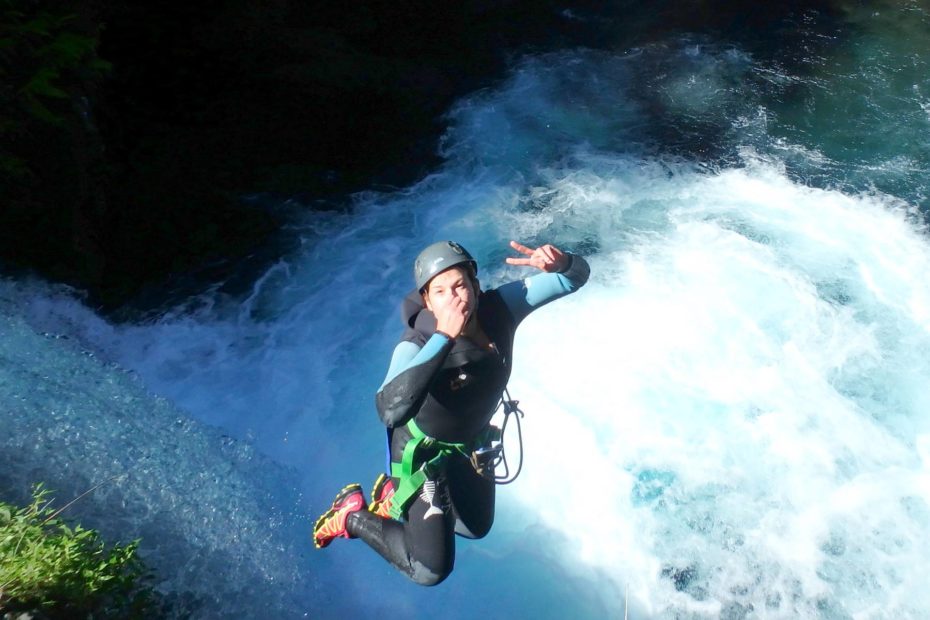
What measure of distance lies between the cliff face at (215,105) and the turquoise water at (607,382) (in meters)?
0.66

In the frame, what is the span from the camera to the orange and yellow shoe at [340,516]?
4.57 m

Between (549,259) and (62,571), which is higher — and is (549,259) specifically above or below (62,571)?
above

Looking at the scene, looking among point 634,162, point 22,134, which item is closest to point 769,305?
point 634,162

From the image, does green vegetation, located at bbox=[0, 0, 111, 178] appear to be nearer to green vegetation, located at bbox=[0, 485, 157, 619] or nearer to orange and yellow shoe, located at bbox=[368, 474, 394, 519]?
green vegetation, located at bbox=[0, 485, 157, 619]

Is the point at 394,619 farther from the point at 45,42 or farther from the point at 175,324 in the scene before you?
the point at 45,42

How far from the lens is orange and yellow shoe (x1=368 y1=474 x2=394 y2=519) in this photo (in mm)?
4426

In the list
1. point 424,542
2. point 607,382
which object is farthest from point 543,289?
point 607,382

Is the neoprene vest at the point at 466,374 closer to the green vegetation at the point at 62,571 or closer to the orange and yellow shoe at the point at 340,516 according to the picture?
the orange and yellow shoe at the point at 340,516

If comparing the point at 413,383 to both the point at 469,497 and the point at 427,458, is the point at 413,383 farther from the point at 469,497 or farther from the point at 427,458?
the point at 469,497

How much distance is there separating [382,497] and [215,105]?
636cm

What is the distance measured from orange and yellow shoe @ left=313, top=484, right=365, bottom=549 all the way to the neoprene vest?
1.07 meters

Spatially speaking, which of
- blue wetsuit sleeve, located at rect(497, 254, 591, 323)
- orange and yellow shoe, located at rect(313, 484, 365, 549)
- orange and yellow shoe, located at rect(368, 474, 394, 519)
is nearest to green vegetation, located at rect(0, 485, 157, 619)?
orange and yellow shoe, located at rect(313, 484, 365, 549)

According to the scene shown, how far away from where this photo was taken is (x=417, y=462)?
404cm

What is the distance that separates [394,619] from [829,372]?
14.4 ft
